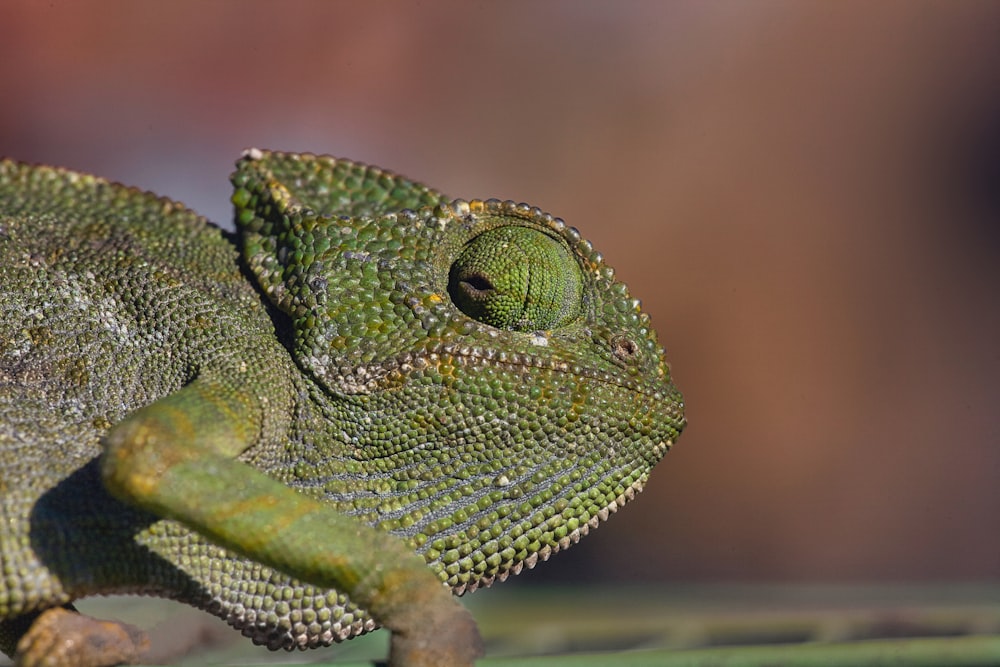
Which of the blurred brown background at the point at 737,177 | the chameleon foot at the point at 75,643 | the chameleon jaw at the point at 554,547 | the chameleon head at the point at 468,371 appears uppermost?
the blurred brown background at the point at 737,177

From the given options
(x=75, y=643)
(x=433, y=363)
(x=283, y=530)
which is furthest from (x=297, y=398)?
(x=75, y=643)

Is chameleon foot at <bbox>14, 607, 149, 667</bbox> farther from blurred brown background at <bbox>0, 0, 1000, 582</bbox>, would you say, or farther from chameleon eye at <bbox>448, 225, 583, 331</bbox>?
blurred brown background at <bbox>0, 0, 1000, 582</bbox>

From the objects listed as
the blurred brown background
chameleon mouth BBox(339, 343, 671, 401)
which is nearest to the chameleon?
chameleon mouth BBox(339, 343, 671, 401)

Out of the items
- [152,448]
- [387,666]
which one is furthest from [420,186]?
[387,666]

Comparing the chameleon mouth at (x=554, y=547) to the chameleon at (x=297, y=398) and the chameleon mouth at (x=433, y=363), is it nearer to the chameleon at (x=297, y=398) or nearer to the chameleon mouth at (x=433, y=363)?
the chameleon at (x=297, y=398)

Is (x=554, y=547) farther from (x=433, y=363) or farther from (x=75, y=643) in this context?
(x=75, y=643)

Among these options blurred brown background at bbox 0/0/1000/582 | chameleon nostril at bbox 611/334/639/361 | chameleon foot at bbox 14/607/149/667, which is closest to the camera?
chameleon foot at bbox 14/607/149/667

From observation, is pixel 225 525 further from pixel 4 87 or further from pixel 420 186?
pixel 4 87

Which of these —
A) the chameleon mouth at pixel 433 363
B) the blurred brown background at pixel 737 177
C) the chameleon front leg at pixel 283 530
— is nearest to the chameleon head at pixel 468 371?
the chameleon mouth at pixel 433 363
